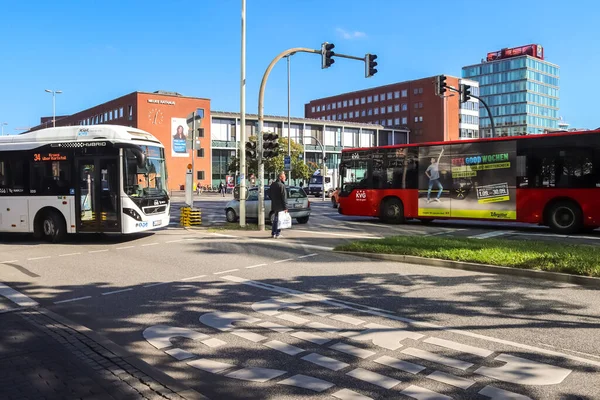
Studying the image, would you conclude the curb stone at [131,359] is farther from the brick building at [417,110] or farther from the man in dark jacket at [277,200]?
the brick building at [417,110]

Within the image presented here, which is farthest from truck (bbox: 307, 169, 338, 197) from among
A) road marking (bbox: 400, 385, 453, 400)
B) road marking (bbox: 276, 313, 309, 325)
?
road marking (bbox: 400, 385, 453, 400)

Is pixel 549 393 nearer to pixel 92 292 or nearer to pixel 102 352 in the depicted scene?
pixel 102 352

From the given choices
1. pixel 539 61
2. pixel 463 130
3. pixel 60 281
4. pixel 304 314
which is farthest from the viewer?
pixel 539 61

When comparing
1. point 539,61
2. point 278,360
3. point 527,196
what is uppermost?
point 539,61

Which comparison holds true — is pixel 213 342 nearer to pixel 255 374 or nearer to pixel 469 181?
pixel 255 374

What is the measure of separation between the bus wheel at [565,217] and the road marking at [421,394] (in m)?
13.4

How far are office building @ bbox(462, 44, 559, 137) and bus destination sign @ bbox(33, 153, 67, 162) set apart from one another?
356ft

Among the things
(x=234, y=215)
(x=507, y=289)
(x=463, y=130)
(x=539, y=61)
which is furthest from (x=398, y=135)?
(x=507, y=289)

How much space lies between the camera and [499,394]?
3.84 meters

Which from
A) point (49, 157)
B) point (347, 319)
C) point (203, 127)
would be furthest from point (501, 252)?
point (203, 127)

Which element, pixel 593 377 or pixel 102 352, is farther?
pixel 102 352

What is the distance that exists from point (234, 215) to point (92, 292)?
496 inches

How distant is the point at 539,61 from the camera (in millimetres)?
112688

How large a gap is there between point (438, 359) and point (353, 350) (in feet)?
2.66
